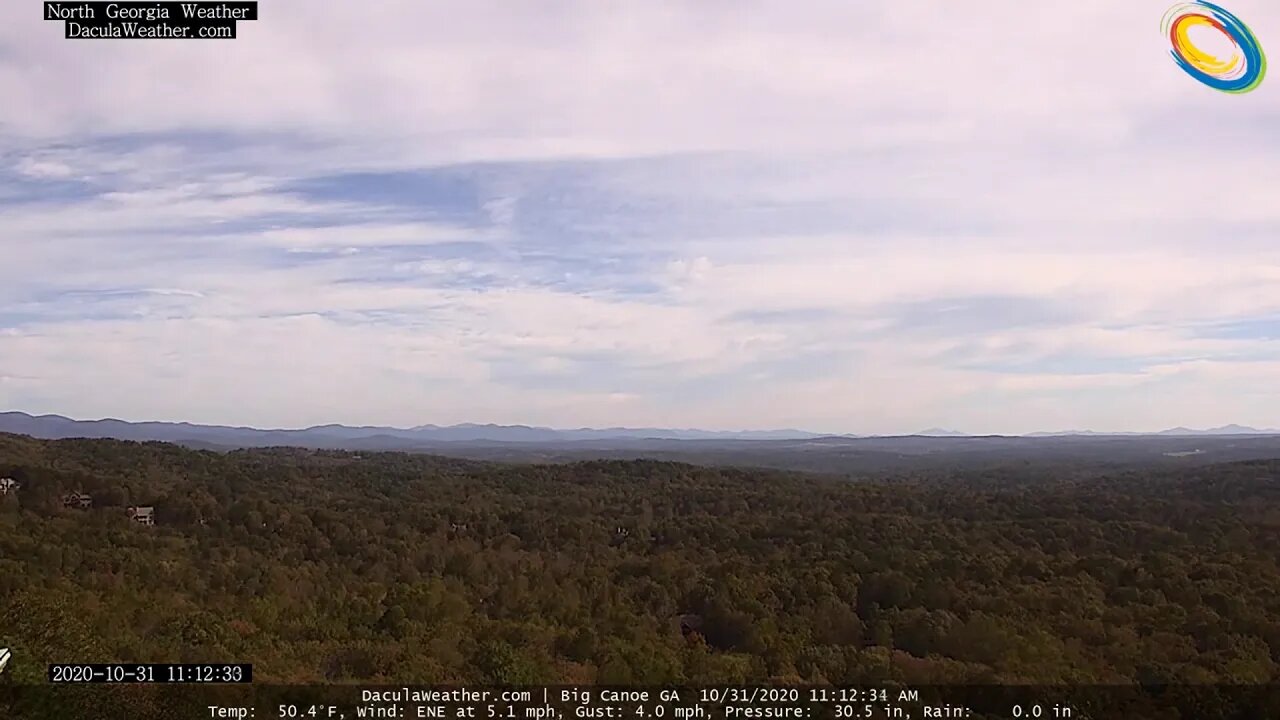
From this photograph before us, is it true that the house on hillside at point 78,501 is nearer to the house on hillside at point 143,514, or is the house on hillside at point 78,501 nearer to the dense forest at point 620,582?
the dense forest at point 620,582

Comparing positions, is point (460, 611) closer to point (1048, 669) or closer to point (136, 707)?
point (136, 707)

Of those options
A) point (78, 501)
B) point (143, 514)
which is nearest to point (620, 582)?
point (143, 514)

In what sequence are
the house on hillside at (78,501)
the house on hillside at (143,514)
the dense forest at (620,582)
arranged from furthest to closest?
the house on hillside at (78,501), the house on hillside at (143,514), the dense forest at (620,582)

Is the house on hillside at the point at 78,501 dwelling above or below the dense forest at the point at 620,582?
above

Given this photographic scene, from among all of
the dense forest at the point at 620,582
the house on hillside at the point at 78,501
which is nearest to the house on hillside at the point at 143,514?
the dense forest at the point at 620,582

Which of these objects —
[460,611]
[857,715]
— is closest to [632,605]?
[460,611]

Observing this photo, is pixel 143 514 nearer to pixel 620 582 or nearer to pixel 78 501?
pixel 78 501

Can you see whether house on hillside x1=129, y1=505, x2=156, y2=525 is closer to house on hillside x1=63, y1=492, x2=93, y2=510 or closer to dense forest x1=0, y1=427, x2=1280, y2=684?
dense forest x1=0, y1=427, x2=1280, y2=684
